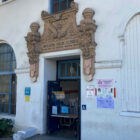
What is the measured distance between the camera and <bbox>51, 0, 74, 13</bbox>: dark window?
8.04 m

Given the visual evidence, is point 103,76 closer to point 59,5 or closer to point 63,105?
point 63,105

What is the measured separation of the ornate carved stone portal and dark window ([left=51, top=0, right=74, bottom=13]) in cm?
48

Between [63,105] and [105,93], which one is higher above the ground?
[105,93]

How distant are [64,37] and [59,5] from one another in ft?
5.75

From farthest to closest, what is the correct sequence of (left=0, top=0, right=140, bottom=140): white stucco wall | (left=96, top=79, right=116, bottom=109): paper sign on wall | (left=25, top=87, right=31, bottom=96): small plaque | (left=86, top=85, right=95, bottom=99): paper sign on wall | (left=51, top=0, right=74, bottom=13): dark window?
(left=25, top=87, right=31, bottom=96): small plaque → (left=51, top=0, right=74, bottom=13): dark window → (left=86, top=85, right=95, bottom=99): paper sign on wall → (left=96, top=79, right=116, bottom=109): paper sign on wall → (left=0, top=0, right=140, bottom=140): white stucco wall

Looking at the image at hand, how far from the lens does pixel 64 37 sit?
7.52m

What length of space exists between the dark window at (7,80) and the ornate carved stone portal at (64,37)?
185 centimetres

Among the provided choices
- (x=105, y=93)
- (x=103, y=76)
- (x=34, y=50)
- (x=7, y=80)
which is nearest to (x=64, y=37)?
(x=34, y=50)

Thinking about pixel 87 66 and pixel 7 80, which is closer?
pixel 87 66

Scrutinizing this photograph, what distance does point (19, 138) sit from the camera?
7.28 m

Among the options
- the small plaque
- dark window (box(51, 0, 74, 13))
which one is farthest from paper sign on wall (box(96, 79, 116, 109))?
dark window (box(51, 0, 74, 13))

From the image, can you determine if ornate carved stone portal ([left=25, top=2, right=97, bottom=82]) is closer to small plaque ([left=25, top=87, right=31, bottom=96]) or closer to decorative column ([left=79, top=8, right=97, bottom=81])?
decorative column ([left=79, top=8, right=97, bottom=81])

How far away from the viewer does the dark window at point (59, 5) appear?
804 cm

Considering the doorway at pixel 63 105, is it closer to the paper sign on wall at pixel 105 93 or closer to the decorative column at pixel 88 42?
the decorative column at pixel 88 42
